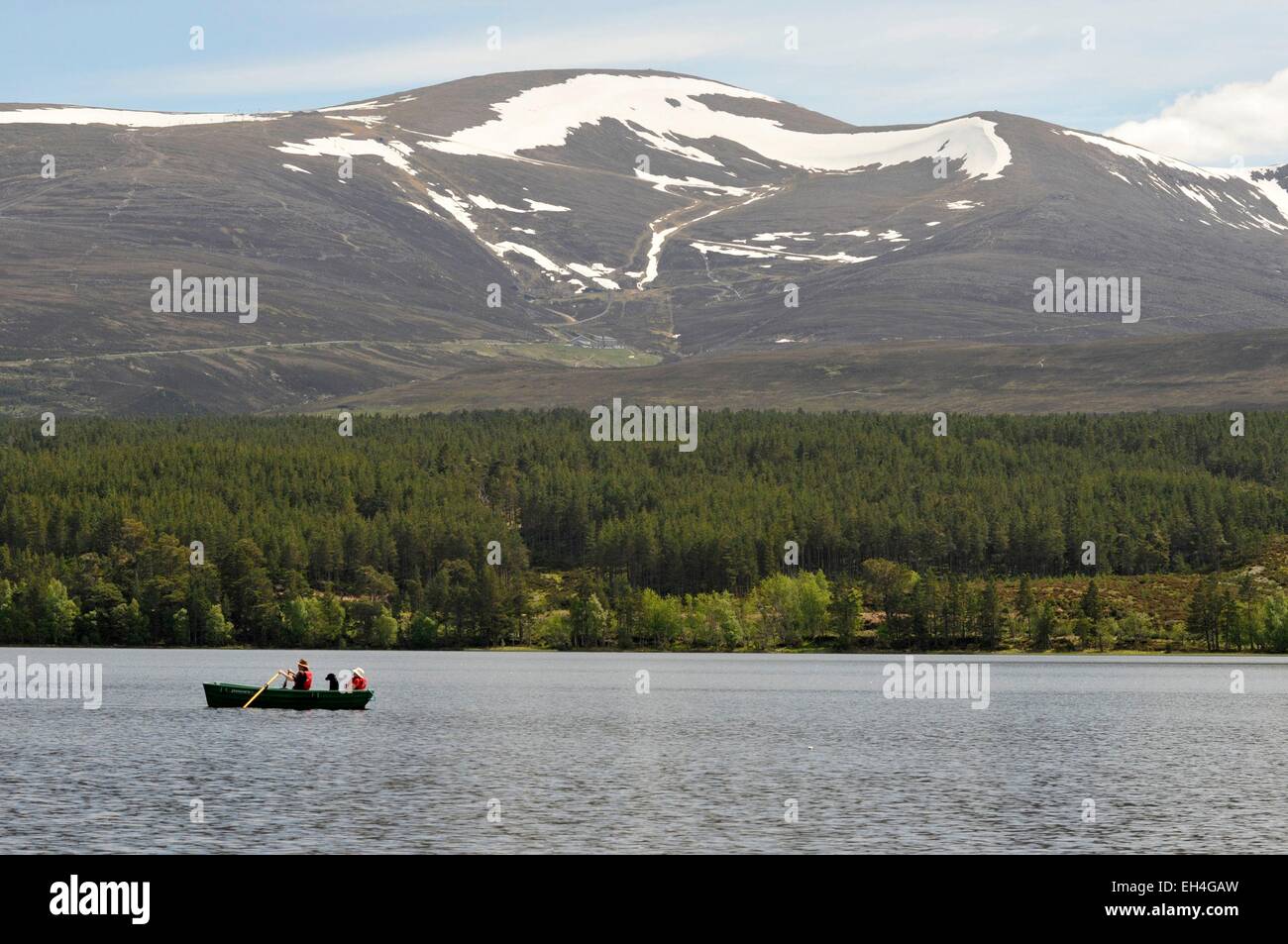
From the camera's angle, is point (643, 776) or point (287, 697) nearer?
point (643, 776)

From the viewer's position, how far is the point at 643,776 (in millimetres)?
100188

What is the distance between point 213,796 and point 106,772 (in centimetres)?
1276

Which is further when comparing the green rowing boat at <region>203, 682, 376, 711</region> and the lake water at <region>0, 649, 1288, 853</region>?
the green rowing boat at <region>203, 682, 376, 711</region>

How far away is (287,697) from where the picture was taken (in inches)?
5443

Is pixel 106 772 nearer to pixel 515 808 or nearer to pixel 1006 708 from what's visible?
pixel 515 808

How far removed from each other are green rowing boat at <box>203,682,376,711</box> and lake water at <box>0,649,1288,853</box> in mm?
1377

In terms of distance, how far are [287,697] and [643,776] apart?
157 ft

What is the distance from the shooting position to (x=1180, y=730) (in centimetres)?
13425

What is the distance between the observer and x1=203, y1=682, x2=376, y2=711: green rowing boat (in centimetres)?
13775

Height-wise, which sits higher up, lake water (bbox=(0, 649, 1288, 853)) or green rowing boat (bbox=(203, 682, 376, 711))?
green rowing boat (bbox=(203, 682, 376, 711))

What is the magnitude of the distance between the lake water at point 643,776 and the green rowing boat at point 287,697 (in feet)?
4.52

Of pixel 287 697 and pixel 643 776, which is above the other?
pixel 287 697
